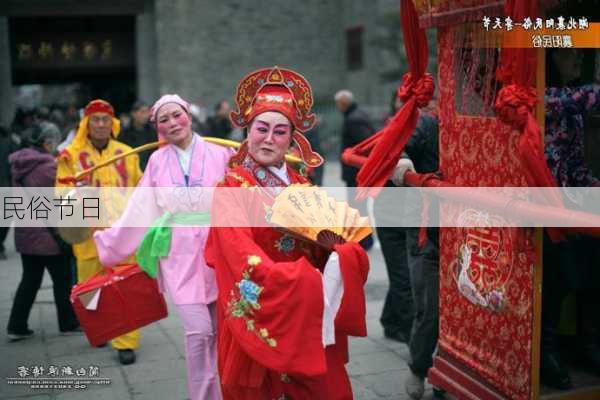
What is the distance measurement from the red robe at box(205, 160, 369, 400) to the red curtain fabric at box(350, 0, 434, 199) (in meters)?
0.69

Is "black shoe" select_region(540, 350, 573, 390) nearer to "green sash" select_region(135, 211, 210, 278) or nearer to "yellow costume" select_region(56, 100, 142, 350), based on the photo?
"green sash" select_region(135, 211, 210, 278)

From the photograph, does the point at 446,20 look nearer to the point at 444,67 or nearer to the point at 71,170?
the point at 444,67

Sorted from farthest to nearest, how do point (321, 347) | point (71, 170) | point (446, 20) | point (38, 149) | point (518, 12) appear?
point (38, 149) < point (71, 170) < point (446, 20) < point (518, 12) < point (321, 347)

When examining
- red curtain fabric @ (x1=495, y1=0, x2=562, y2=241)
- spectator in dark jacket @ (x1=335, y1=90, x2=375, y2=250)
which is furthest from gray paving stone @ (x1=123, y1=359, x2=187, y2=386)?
spectator in dark jacket @ (x1=335, y1=90, x2=375, y2=250)

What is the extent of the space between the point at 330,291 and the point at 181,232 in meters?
1.54

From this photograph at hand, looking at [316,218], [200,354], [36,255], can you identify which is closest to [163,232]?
[200,354]

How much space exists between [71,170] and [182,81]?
→ 1528 centimetres

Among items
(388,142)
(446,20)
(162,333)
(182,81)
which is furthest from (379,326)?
(182,81)

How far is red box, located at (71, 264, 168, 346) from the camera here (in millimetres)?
4656

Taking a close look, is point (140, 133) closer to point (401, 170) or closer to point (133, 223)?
point (133, 223)

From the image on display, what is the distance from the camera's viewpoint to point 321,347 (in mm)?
3014

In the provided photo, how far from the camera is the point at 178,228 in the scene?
14.6ft

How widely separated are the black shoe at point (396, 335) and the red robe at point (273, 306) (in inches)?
93.4

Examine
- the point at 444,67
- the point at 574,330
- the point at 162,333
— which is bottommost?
the point at 162,333
